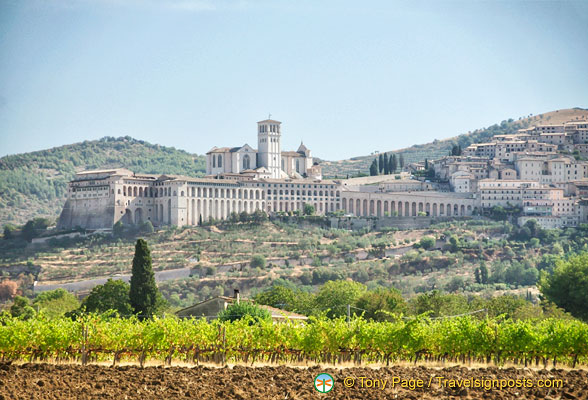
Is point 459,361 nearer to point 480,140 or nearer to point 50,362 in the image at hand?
point 50,362

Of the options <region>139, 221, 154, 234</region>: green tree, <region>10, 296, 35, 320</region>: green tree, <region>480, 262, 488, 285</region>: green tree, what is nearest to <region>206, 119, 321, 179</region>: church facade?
<region>139, 221, 154, 234</region>: green tree

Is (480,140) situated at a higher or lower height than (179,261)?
higher

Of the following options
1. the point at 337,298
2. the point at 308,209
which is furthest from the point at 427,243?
the point at 337,298

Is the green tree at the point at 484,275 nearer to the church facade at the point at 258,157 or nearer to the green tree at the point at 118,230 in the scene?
the church facade at the point at 258,157

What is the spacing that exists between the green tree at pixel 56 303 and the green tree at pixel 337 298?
13400 millimetres

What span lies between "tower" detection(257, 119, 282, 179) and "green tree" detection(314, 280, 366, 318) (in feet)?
160

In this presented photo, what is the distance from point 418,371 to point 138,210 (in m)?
63.6

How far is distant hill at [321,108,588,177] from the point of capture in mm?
135000

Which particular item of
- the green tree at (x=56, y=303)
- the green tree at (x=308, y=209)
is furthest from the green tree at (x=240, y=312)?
the green tree at (x=308, y=209)

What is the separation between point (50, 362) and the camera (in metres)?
27.4

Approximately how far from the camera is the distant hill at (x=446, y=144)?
135m

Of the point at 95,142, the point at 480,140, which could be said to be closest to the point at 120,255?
the point at 480,140

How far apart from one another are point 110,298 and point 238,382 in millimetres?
22169

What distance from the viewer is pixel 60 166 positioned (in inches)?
6171
